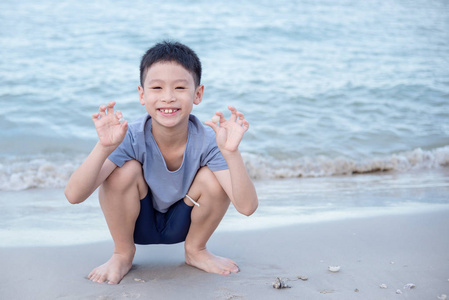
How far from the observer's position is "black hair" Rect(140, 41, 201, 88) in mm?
2479

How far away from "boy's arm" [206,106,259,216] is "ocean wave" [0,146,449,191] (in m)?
2.98

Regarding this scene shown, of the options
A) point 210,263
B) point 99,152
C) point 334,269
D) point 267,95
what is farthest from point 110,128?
point 267,95

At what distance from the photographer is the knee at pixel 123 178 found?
7.79ft

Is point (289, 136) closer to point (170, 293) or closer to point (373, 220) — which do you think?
point (373, 220)

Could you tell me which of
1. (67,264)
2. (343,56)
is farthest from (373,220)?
(343,56)

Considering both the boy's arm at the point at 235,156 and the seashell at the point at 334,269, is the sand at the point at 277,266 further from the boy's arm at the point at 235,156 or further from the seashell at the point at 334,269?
the boy's arm at the point at 235,156

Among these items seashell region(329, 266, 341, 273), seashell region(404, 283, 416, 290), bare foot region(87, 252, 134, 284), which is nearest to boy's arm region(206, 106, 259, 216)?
seashell region(329, 266, 341, 273)

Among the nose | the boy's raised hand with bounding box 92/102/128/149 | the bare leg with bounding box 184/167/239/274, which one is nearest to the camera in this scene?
the boy's raised hand with bounding box 92/102/128/149

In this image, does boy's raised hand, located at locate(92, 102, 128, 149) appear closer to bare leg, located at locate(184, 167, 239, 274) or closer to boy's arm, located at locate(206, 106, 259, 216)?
boy's arm, located at locate(206, 106, 259, 216)

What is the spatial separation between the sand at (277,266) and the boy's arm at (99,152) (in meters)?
0.48

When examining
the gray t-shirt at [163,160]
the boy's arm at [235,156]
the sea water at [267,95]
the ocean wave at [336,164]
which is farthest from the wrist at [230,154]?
the ocean wave at [336,164]

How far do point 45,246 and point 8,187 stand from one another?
2008 millimetres

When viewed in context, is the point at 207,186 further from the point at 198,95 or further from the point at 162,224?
the point at 198,95

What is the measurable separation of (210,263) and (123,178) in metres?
0.66
